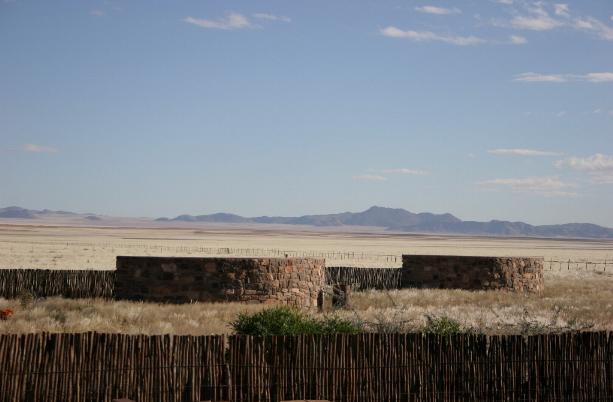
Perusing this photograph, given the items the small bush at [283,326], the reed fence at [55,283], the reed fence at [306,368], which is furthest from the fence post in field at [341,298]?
the reed fence at [306,368]

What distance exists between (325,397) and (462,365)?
1767 mm

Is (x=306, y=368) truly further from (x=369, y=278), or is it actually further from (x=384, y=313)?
(x=369, y=278)

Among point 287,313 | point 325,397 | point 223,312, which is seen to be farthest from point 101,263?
point 325,397

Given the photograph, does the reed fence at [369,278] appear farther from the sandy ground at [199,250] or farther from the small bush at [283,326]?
the sandy ground at [199,250]

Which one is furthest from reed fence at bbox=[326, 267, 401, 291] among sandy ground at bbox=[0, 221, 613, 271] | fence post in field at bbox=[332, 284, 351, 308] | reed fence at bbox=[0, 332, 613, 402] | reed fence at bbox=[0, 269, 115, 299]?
sandy ground at bbox=[0, 221, 613, 271]

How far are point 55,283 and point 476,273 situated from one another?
41.7 ft

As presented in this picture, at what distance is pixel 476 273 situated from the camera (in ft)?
85.7

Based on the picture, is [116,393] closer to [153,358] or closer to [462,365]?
[153,358]

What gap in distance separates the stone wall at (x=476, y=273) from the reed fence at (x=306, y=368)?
15532 mm

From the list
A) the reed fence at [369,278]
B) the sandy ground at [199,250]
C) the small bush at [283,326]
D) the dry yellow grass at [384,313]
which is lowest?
the sandy ground at [199,250]

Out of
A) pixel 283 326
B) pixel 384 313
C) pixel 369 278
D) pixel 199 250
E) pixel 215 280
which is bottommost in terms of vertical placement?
pixel 199 250

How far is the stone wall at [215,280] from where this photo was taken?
20.0 m

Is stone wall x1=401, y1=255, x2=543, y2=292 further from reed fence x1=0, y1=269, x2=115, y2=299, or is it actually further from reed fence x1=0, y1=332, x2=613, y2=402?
reed fence x1=0, y1=332, x2=613, y2=402

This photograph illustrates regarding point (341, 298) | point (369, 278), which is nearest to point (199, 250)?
point (369, 278)
